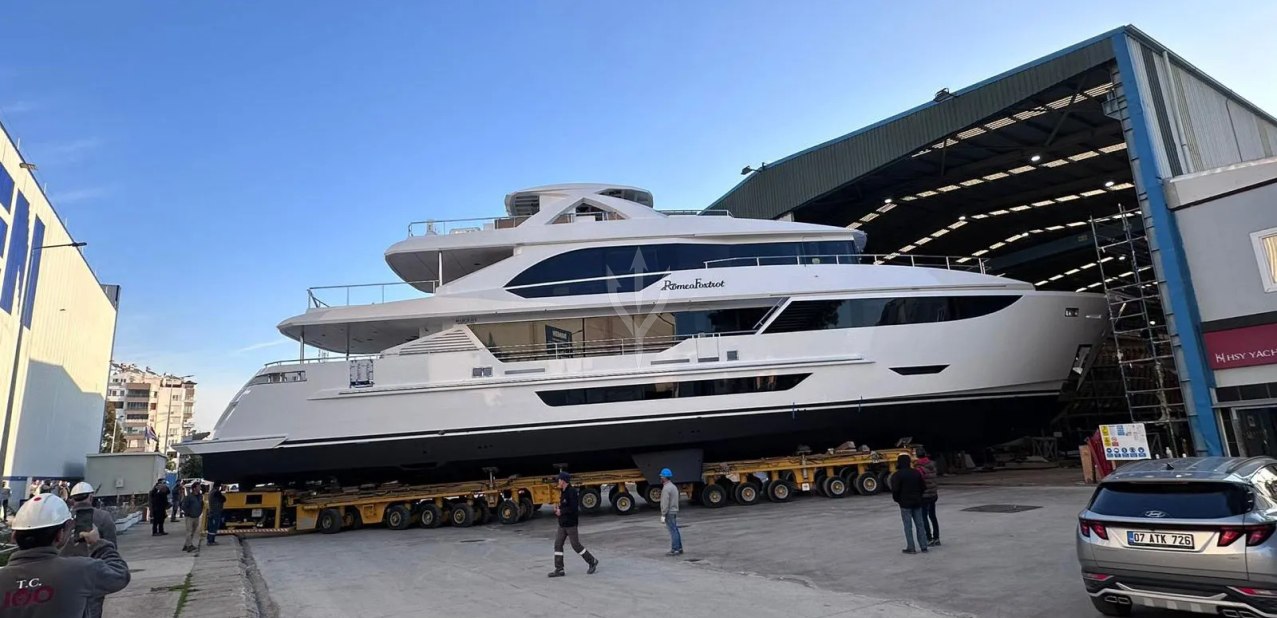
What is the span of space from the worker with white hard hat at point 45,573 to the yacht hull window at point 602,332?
35.4 ft

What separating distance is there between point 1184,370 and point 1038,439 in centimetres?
1036

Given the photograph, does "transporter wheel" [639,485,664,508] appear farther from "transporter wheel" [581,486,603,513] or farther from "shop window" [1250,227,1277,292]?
"shop window" [1250,227,1277,292]

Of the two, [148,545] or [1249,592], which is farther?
[148,545]

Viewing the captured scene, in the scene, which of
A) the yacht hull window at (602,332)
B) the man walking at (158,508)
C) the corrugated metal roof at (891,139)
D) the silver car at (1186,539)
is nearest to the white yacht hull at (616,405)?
the yacht hull window at (602,332)

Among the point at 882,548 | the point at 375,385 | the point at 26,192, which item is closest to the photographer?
the point at 882,548

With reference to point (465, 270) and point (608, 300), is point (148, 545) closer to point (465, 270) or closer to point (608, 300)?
point (465, 270)

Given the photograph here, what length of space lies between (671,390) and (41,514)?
433 inches

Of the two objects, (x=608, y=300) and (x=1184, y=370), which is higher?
(x=608, y=300)

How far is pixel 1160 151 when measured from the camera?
1289cm

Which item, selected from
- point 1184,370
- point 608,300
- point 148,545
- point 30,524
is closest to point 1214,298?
point 1184,370

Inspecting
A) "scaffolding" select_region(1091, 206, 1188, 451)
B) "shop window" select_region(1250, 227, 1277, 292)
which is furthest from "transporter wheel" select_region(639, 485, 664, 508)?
"shop window" select_region(1250, 227, 1277, 292)

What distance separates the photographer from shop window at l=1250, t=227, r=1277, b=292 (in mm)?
11289

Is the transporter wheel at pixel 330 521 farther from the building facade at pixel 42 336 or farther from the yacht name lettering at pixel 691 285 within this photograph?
the building facade at pixel 42 336

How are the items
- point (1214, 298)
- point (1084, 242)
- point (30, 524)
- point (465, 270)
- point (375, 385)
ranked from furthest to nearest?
point (1084, 242)
point (465, 270)
point (375, 385)
point (1214, 298)
point (30, 524)
